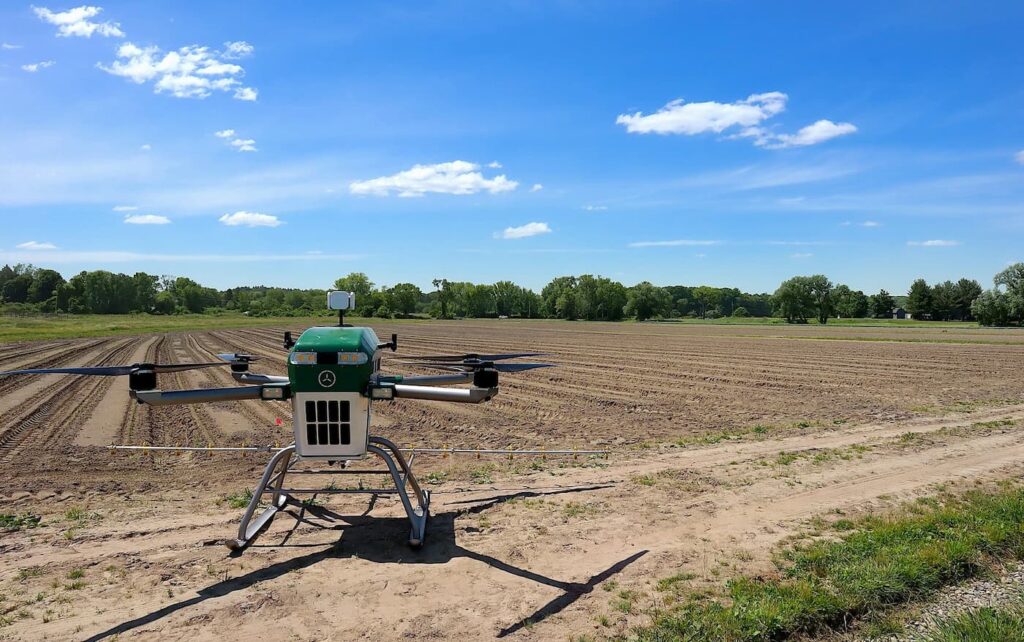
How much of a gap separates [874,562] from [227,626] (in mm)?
5409

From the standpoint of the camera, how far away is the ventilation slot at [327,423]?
5145mm

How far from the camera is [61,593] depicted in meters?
4.90

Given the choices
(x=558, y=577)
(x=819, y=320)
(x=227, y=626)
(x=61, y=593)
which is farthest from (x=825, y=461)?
(x=819, y=320)

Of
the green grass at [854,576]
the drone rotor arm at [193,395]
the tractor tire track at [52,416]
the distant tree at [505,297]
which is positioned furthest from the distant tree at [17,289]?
the green grass at [854,576]

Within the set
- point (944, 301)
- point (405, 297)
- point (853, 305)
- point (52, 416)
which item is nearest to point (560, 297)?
point (405, 297)

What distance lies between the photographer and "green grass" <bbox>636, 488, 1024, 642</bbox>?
433cm

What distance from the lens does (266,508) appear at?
6.75 m

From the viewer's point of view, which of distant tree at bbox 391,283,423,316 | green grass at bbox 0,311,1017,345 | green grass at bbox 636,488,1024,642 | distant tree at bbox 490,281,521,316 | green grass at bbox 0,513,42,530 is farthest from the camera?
distant tree at bbox 490,281,521,316

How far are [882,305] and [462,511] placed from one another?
15296cm

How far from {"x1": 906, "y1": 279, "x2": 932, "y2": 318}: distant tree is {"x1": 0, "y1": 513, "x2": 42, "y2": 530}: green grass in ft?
434

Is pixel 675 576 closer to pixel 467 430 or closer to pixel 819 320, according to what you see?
pixel 467 430

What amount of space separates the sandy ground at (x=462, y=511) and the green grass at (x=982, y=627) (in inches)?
53.8

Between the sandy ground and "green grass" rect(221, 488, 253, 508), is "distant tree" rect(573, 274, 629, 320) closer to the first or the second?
the sandy ground

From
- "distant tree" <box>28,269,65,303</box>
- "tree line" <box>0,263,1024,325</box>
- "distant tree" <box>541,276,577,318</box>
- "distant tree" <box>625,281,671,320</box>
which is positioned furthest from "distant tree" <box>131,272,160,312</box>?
"distant tree" <box>625,281,671,320</box>
